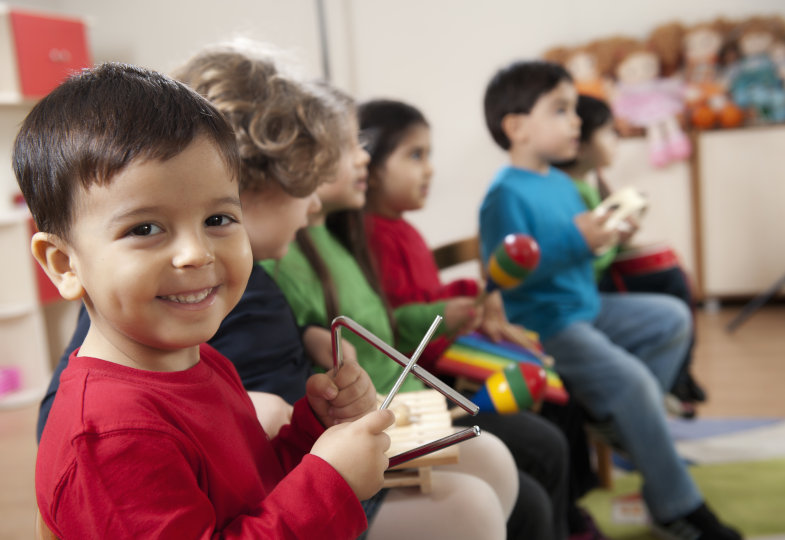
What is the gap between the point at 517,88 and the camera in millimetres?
1776

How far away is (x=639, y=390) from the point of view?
4.72 ft

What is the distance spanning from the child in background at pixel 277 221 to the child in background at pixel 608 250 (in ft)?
3.11

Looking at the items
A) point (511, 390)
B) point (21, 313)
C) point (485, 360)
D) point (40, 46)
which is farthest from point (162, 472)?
point (40, 46)

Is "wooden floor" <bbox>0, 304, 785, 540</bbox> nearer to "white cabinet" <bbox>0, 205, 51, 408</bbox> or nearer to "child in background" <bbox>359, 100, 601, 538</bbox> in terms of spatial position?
"white cabinet" <bbox>0, 205, 51, 408</bbox>

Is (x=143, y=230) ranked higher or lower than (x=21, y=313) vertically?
higher

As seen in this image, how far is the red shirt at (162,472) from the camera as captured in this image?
19.5 inches

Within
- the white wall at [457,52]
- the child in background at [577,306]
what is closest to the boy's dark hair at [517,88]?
the child in background at [577,306]

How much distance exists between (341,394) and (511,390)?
0.37 metres

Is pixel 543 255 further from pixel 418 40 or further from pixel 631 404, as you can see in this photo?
pixel 418 40

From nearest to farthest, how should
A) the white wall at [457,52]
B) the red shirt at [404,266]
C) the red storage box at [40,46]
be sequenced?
the red shirt at [404,266] < the red storage box at [40,46] < the white wall at [457,52]

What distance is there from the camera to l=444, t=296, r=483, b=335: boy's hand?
4.30 feet

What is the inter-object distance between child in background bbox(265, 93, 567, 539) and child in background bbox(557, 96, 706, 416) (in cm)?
63

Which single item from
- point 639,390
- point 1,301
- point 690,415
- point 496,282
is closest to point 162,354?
point 496,282

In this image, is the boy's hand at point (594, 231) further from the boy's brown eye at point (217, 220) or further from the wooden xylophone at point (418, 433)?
the boy's brown eye at point (217, 220)
